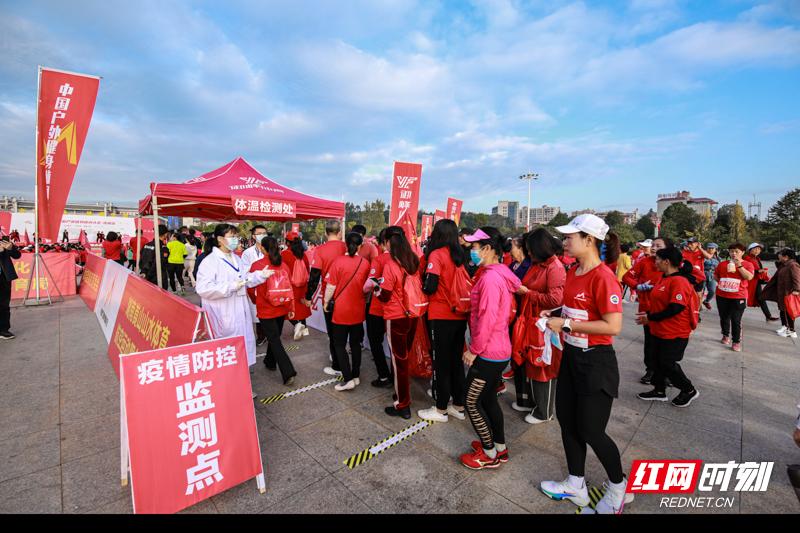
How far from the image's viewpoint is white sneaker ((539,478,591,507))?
7.82ft

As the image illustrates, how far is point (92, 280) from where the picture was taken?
8.38 metres

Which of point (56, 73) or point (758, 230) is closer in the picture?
point (56, 73)

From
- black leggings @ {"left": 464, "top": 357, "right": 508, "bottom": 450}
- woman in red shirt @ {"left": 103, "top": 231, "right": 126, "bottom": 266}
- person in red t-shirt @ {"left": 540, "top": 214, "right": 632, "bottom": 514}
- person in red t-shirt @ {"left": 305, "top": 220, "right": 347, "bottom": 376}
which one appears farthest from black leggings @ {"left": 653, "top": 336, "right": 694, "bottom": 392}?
woman in red shirt @ {"left": 103, "top": 231, "right": 126, "bottom": 266}

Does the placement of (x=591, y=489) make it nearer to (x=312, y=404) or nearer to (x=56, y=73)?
(x=312, y=404)

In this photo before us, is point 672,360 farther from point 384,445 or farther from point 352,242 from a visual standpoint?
point 352,242

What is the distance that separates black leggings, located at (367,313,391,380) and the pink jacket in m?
1.72

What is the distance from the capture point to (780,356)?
5531 mm

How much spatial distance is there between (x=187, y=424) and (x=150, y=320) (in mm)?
1714

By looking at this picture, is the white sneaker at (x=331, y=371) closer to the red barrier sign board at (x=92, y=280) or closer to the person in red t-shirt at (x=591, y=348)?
the person in red t-shirt at (x=591, y=348)

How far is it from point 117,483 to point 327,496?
153cm

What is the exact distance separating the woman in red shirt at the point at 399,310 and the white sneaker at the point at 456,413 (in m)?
0.43

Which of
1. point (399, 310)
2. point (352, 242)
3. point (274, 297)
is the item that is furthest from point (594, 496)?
point (274, 297)

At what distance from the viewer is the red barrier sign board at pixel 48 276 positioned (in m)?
9.55
